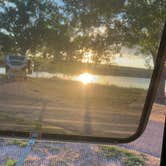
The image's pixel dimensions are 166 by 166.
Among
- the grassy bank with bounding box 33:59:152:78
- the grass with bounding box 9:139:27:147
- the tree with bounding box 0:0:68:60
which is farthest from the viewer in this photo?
the grass with bounding box 9:139:27:147

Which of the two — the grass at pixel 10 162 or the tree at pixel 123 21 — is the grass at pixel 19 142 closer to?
the grass at pixel 10 162

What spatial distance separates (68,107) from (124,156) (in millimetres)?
648

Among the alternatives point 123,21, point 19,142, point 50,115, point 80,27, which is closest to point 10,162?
point 19,142

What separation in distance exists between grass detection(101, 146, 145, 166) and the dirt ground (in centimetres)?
27

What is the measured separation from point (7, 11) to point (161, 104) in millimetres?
770

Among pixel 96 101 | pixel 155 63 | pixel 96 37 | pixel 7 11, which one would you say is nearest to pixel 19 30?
pixel 7 11

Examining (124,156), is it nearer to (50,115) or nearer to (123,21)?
(50,115)

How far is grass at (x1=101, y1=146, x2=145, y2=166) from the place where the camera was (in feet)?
4.42

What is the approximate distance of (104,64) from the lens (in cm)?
92

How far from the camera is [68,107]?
1053 millimetres

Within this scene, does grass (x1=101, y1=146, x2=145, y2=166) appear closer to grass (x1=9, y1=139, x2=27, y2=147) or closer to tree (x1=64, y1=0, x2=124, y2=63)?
grass (x1=9, y1=139, x2=27, y2=147)

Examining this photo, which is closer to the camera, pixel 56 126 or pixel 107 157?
pixel 56 126

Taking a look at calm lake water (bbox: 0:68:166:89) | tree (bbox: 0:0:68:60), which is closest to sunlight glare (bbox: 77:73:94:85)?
calm lake water (bbox: 0:68:166:89)

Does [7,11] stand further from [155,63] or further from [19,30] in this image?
[155,63]
